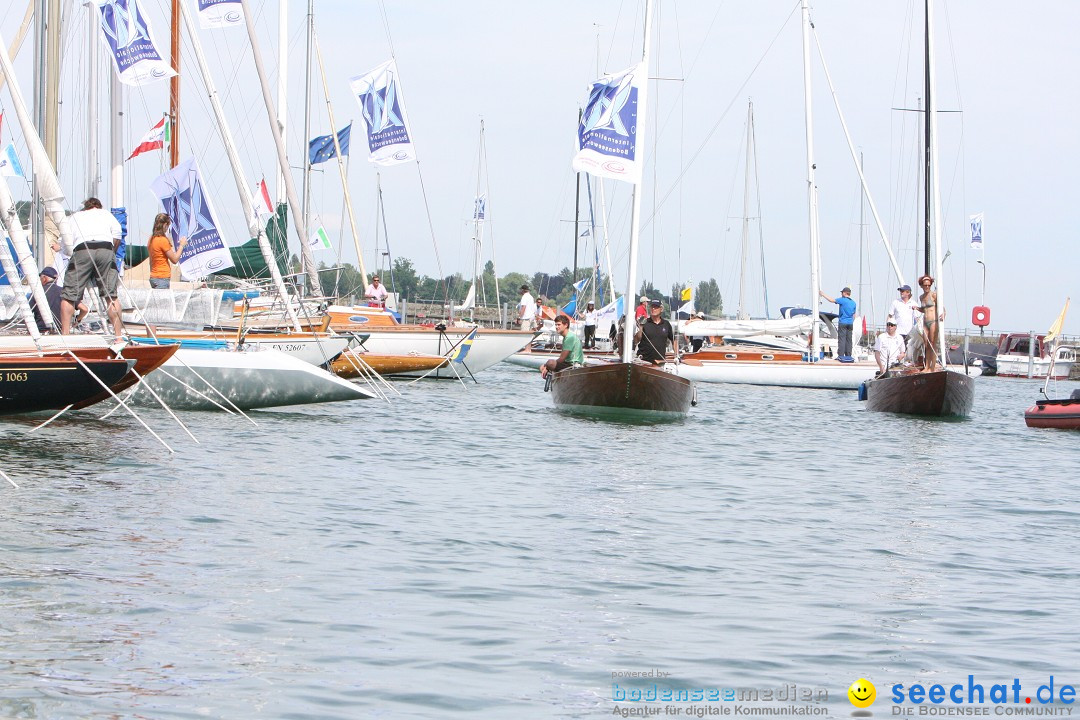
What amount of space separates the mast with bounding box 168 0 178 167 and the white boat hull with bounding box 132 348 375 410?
9098 millimetres

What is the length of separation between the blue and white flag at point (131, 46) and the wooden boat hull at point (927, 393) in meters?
13.5

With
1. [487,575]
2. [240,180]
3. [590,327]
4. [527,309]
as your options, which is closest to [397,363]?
[240,180]

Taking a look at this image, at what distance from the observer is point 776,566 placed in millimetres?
9055

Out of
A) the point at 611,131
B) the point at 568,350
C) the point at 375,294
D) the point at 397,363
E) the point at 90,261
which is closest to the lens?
the point at 90,261

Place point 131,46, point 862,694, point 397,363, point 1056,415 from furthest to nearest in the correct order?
point 397,363 → point 1056,415 → point 131,46 → point 862,694

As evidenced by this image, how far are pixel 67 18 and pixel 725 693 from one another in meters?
23.3

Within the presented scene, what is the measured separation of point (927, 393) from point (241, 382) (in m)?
11.9

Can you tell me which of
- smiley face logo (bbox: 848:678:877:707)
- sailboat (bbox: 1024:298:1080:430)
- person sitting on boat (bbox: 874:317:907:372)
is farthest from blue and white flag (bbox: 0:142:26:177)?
smiley face logo (bbox: 848:678:877:707)

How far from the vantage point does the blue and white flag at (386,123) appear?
1089 inches

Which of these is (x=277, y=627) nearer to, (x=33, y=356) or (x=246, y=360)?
(x=33, y=356)

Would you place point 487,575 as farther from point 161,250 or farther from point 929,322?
point 929,322

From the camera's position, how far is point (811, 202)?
114ft

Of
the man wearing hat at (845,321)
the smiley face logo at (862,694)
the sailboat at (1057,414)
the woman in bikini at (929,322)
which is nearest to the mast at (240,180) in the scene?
the woman in bikini at (929,322)

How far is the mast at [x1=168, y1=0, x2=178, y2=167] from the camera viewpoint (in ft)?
87.6
